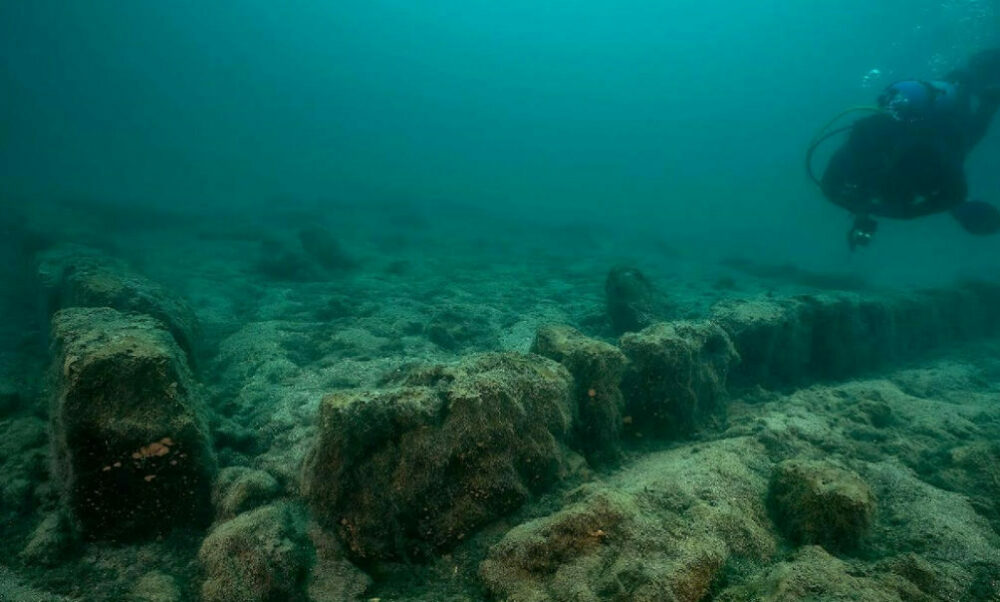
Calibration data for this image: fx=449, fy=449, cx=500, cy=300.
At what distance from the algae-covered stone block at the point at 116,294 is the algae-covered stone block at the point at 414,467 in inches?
138

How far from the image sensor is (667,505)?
296cm

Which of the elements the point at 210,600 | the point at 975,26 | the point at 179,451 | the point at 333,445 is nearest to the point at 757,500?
the point at 333,445

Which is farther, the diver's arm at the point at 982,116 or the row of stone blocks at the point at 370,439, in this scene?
the diver's arm at the point at 982,116

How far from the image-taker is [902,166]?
27.5ft

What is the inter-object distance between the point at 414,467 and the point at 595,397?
1.98 m

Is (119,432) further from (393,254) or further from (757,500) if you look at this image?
(393,254)

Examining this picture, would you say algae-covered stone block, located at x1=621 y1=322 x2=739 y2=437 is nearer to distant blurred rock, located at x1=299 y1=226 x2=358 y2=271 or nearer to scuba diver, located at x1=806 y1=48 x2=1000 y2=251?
scuba diver, located at x1=806 y1=48 x2=1000 y2=251

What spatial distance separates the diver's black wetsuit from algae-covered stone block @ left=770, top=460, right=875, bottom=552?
822 centimetres

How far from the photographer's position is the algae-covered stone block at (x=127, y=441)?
10.0 feet

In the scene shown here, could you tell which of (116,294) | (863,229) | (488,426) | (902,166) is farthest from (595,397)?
(902,166)

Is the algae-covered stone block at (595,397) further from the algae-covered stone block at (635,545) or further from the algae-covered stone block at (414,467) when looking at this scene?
the algae-covered stone block at (414,467)

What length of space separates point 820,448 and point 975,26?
4593 centimetres

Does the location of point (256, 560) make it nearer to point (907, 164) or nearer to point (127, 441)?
point (127, 441)

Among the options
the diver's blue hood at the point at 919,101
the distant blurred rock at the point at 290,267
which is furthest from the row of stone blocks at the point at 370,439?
the diver's blue hood at the point at 919,101
